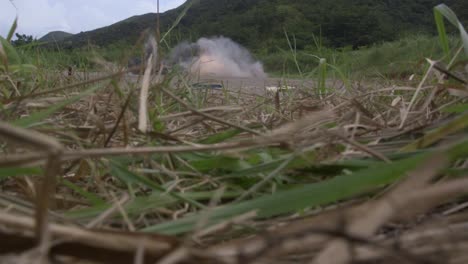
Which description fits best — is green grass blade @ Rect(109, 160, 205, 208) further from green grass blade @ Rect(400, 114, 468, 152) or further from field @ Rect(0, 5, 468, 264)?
green grass blade @ Rect(400, 114, 468, 152)

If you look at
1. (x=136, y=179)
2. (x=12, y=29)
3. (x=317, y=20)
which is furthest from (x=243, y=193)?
(x=317, y=20)

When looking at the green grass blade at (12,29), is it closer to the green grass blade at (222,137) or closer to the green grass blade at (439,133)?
the green grass blade at (222,137)

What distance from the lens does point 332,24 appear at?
1081 centimetres

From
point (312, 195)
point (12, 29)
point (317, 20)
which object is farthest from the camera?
point (317, 20)

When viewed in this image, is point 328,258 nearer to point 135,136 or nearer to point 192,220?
point 192,220

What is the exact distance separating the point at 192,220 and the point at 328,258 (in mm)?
184

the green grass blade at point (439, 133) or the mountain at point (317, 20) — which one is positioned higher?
the mountain at point (317, 20)

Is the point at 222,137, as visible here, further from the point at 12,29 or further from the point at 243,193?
the point at 12,29

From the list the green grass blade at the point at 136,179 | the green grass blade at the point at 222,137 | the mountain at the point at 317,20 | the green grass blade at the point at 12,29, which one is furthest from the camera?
the mountain at the point at 317,20

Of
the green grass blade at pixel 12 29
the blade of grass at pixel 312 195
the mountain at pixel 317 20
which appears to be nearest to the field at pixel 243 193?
the blade of grass at pixel 312 195

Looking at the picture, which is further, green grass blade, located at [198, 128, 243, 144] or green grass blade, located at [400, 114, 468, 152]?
green grass blade, located at [198, 128, 243, 144]

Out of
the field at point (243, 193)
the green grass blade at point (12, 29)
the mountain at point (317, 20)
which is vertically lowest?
the field at point (243, 193)

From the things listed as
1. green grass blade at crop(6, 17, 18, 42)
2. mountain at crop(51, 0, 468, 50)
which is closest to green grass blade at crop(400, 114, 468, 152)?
green grass blade at crop(6, 17, 18, 42)

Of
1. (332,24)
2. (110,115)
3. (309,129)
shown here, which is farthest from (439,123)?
(332,24)
